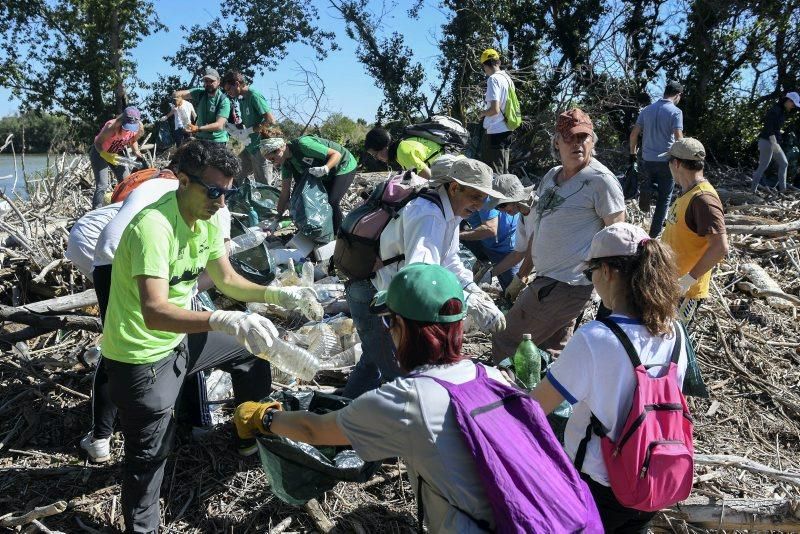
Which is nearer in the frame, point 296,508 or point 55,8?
point 296,508

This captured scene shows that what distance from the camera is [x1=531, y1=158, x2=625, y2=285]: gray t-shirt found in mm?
3664

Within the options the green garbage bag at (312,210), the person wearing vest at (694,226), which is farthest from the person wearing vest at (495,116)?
the person wearing vest at (694,226)

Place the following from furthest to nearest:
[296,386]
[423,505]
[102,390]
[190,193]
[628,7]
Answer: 1. [628,7]
2. [296,386]
3. [102,390]
4. [190,193]
5. [423,505]

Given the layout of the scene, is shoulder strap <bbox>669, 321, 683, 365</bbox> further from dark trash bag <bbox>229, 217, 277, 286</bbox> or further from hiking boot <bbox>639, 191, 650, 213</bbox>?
hiking boot <bbox>639, 191, 650, 213</bbox>

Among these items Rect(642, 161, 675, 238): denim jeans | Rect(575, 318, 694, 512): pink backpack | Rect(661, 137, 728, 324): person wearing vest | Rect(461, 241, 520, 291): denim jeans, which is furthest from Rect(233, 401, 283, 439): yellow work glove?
Rect(642, 161, 675, 238): denim jeans

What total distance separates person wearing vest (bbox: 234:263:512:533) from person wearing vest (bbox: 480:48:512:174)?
19.1 ft

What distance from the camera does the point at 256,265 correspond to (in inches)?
220

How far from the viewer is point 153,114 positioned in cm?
2167

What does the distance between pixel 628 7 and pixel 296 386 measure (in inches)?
515

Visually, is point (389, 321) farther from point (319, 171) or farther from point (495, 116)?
point (495, 116)

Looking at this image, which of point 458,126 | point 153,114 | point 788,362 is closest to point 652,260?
point 788,362

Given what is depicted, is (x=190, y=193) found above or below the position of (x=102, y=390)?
above

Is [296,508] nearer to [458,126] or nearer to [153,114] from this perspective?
[458,126]

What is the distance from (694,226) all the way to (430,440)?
2768mm
